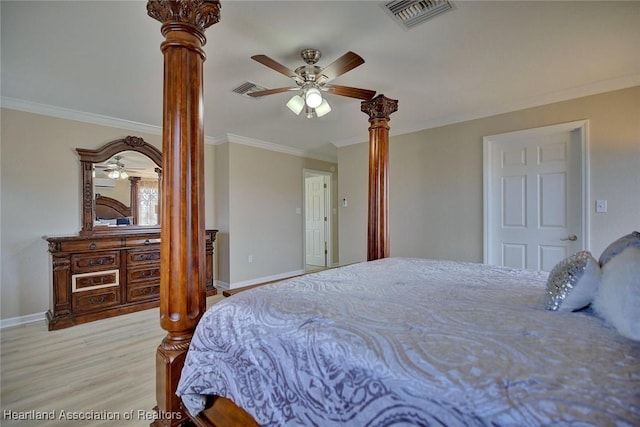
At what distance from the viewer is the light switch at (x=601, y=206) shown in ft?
8.80

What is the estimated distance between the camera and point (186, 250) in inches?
49.6

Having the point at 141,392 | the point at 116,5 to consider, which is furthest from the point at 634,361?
the point at 116,5

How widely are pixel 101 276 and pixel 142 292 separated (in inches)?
18.7

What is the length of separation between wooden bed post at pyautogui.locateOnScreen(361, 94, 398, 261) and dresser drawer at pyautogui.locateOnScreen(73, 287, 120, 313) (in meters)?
2.91

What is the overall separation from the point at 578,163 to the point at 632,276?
268 cm

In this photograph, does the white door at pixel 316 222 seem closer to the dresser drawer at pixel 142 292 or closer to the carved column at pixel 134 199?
the dresser drawer at pixel 142 292

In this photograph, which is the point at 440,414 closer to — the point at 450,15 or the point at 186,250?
the point at 186,250

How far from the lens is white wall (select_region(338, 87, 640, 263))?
2617mm

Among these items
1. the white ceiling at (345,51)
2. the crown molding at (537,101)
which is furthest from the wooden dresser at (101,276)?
the crown molding at (537,101)

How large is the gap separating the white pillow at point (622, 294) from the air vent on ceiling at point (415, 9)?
1.54m

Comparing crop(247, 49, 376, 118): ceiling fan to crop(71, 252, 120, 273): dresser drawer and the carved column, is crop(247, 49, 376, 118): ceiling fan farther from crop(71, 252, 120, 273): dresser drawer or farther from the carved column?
crop(71, 252, 120, 273): dresser drawer

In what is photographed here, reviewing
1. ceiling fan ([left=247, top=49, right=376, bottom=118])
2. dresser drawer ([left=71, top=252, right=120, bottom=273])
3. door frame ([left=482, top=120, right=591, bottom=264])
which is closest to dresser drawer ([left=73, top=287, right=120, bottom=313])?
dresser drawer ([left=71, top=252, right=120, bottom=273])

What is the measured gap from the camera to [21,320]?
9.92 feet

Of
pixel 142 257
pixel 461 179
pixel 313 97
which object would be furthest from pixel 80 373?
pixel 461 179
